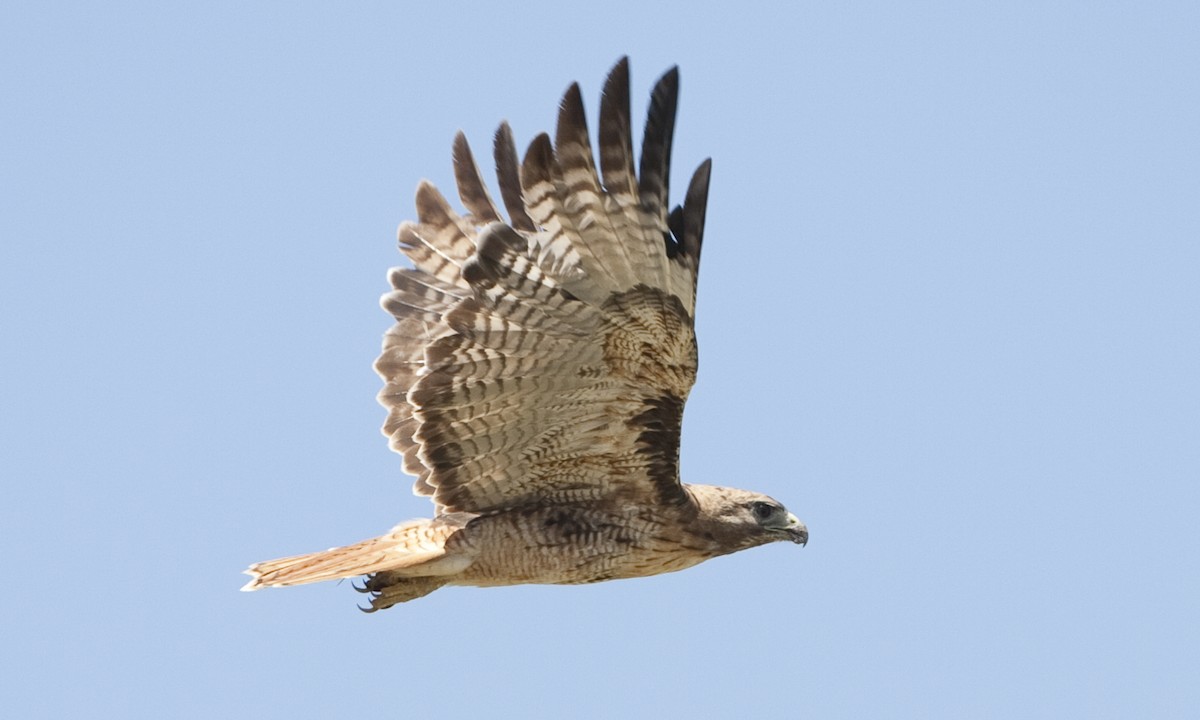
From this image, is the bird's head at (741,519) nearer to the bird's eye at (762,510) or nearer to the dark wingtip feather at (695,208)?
the bird's eye at (762,510)

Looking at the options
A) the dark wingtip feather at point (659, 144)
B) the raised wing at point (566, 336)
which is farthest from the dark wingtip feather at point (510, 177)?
the dark wingtip feather at point (659, 144)

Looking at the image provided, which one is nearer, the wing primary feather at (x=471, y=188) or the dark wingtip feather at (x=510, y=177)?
the dark wingtip feather at (x=510, y=177)

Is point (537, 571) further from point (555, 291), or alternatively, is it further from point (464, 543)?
point (555, 291)

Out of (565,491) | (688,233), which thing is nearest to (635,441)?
(565,491)

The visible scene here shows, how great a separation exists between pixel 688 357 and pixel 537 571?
1415 mm

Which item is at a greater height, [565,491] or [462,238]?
[462,238]

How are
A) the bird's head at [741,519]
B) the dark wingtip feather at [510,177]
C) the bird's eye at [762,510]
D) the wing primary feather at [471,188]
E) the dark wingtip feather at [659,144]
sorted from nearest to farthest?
1. the dark wingtip feather at [659,144]
2. the dark wingtip feather at [510,177]
3. the bird's head at [741,519]
4. the bird's eye at [762,510]
5. the wing primary feather at [471,188]

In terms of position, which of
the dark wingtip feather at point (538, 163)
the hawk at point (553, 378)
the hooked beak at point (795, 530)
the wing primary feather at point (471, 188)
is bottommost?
the hooked beak at point (795, 530)

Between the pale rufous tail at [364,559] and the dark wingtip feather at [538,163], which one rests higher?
the dark wingtip feather at [538,163]

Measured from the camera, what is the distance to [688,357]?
308 inches

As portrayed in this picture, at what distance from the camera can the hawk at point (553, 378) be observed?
24.5 feet

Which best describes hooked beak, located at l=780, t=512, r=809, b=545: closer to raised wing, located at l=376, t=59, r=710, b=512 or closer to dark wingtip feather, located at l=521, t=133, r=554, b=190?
raised wing, located at l=376, t=59, r=710, b=512

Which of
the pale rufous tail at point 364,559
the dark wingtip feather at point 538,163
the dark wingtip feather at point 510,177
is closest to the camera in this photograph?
the dark wingtip feather at point 538,163

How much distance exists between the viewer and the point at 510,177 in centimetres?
774
